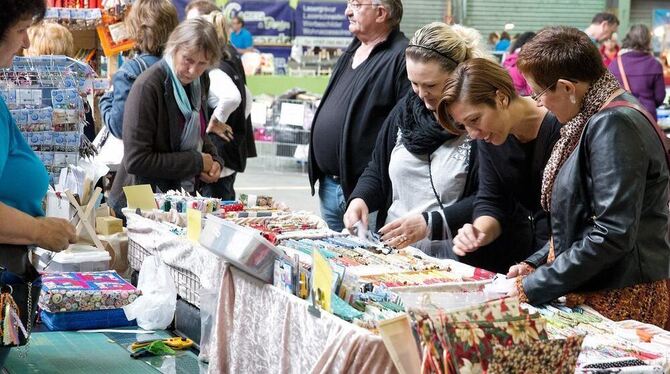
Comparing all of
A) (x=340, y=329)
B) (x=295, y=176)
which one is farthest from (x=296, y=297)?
(x=295, y=176)

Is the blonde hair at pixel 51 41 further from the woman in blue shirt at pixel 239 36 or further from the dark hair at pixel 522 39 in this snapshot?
the woman in blue shirt at pixel 239 36

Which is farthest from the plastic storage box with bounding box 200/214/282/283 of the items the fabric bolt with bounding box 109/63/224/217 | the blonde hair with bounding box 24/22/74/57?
the blonde hair with bounding box 24/22/74/57

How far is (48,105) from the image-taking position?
4.29 meters

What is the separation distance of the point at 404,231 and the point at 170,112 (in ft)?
5.09

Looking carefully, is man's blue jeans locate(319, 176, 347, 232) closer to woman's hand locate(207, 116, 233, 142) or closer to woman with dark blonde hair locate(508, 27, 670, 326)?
woman's hand locate(207, 116, 233, 142)

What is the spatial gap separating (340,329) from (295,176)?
936cm

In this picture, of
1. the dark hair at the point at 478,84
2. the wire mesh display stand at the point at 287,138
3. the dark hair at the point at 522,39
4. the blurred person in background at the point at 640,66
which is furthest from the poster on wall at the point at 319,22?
the dark hair at the point at 478,84

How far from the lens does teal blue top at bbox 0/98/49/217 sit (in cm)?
271

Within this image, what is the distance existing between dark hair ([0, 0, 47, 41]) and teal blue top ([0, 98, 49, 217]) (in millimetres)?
217

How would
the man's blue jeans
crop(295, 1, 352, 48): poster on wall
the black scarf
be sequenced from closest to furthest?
the black scarf < the man's blue jeans < crop(295, 1, 352, 48): poster on wall

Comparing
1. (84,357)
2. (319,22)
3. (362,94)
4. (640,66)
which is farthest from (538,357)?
(319,22)

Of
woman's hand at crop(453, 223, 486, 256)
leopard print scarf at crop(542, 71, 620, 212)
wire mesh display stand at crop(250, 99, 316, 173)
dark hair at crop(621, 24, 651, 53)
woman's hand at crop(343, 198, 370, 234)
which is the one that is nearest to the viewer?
leopard print scarf at crop(542, 71, 620, 212)

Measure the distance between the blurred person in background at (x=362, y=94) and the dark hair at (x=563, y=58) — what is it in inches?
66.0

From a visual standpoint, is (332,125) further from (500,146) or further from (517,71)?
(517,71)
